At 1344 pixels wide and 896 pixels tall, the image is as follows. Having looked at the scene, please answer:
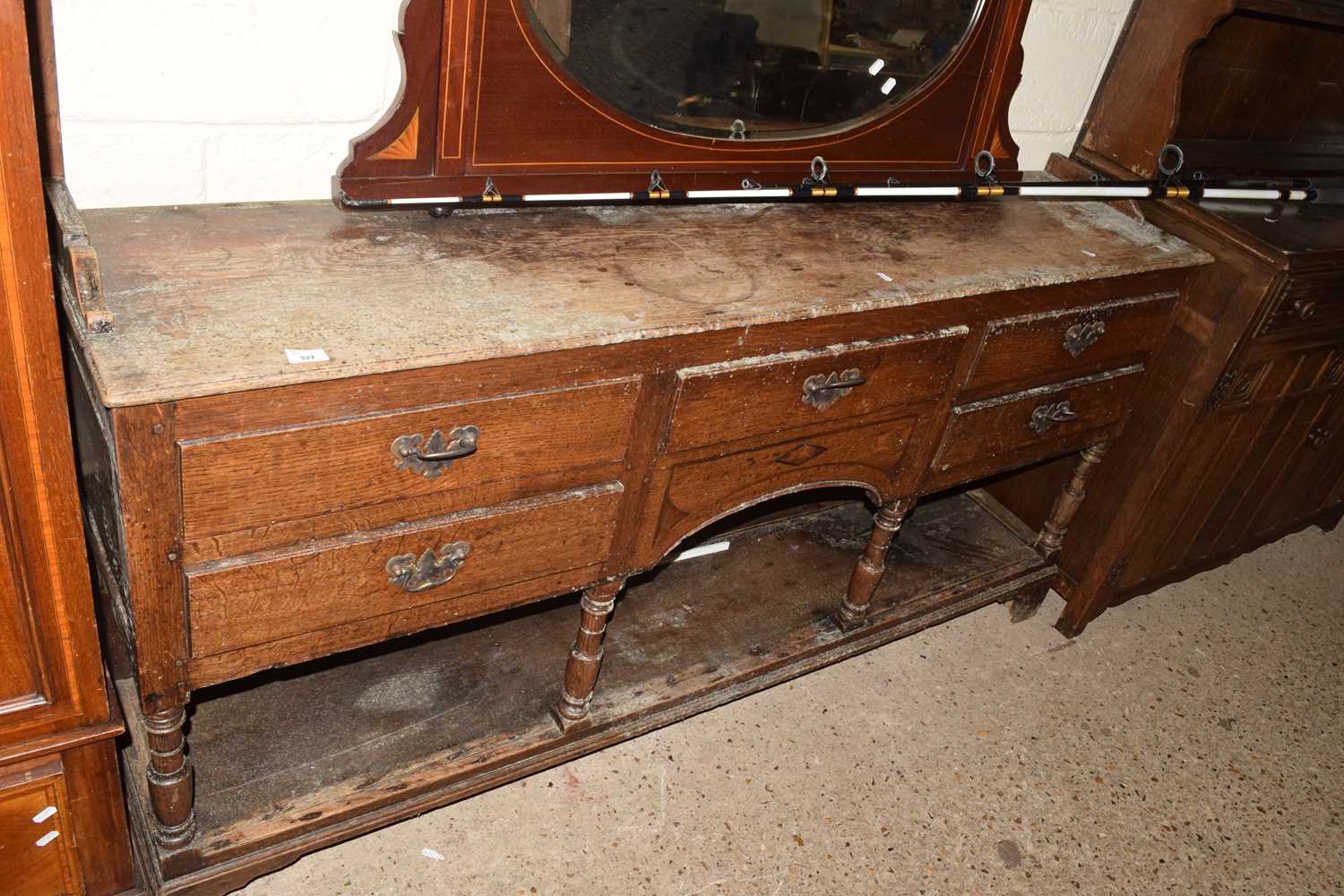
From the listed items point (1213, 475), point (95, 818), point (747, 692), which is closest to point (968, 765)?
point (747, 692)

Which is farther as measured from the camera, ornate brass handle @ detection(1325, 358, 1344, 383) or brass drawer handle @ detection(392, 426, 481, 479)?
ornate brass handle @ detection(1325, 358, 1344, 383)

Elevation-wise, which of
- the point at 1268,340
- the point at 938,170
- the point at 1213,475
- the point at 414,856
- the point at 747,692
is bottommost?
the point at 414,856

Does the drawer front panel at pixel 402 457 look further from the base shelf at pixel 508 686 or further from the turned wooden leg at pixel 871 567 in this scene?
the turned wooden leg at pixel 871 567

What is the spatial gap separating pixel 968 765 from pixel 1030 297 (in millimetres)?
1113

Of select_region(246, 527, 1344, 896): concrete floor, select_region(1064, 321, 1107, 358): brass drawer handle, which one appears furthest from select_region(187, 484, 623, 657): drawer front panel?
select_region(1064, 321, 1107, 358): brass drawer handle

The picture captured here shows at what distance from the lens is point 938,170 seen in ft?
7.20

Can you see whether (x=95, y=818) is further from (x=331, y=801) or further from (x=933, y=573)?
(x=933, y=573)

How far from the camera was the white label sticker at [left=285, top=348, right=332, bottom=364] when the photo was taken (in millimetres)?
1229

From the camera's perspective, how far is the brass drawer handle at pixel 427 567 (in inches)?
58.5

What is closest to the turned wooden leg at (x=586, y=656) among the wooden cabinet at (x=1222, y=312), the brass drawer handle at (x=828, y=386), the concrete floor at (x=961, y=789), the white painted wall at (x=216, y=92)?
the concrete floor at (x=961, y=789)

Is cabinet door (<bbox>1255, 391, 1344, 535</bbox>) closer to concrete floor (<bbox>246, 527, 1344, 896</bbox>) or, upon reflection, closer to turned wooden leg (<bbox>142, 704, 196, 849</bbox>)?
concrete floor (<bbox>246, 527, 1344, 896</bbox>)

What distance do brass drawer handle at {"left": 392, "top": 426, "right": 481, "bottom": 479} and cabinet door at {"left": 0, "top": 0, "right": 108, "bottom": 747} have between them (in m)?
0.39

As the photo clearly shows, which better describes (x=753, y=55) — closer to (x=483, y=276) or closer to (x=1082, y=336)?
(x=483, y=276)

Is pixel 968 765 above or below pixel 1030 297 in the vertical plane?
below
